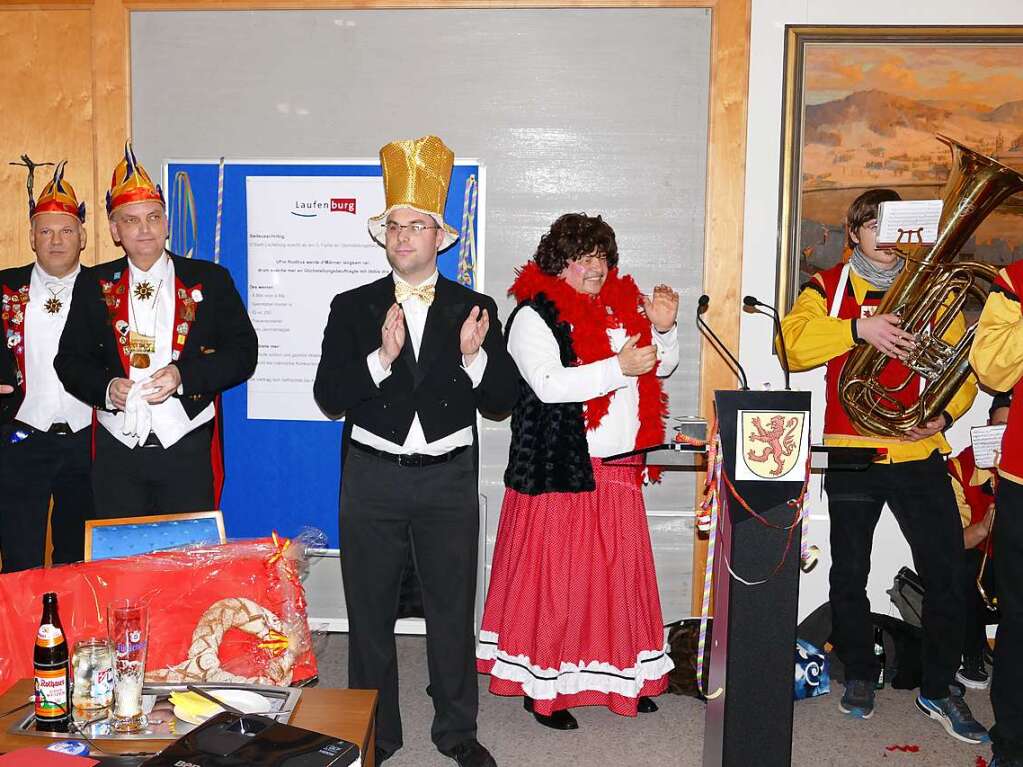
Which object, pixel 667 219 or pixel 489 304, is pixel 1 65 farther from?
pixel 667 219

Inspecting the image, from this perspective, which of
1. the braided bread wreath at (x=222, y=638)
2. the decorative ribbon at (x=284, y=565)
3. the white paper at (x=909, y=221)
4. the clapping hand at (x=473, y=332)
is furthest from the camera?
the white paper at (x=909, y=221)

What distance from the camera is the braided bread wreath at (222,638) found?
7.40ft

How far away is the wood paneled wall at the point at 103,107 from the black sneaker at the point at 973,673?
1013mm

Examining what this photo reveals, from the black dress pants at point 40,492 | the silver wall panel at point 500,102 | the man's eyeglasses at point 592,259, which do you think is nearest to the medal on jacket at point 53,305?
the black dress pants at point 40,492

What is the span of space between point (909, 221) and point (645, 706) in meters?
1.83

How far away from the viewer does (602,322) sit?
318cm

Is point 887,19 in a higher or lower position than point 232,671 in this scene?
higher

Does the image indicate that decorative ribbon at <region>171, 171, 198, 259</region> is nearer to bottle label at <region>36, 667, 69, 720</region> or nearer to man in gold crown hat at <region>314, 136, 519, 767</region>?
man in gold crown hat at <region>314, 136, 519, 767</region>

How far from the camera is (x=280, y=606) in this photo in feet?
8.00

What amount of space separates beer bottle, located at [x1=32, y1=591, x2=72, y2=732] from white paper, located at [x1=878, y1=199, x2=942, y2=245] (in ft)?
8.26

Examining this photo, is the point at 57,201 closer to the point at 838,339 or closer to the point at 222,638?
the point at 222,638

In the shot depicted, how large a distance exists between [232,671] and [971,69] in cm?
348

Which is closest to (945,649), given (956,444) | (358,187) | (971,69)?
(956,444)

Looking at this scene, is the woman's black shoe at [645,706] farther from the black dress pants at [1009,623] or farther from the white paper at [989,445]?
the white paper at [989,445]
